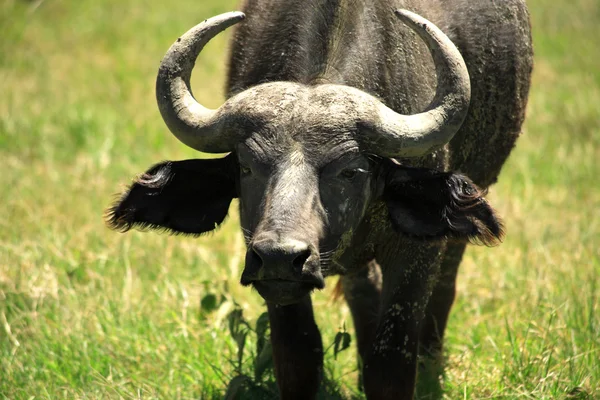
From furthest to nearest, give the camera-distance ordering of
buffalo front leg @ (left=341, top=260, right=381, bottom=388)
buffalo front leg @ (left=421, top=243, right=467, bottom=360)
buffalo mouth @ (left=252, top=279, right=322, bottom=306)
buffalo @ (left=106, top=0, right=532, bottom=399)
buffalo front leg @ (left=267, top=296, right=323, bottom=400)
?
buffalo front leg @ (left=421, top=243, right=467, bottom=360) < buffalo front leg @ (left=341, top=260, right=381, bottom=388) < buffalo front leg @ (left=267, top=296, right=323, bottom=400) < buffalo @ (left=106, top=0, right=532, bottom=399) < buffalo mouth @ (left=252, top=279, right=322, bottom=306)

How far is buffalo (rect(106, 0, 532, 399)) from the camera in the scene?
391cm

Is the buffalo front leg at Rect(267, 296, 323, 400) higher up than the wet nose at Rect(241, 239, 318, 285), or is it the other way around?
the wet nose at Rect(241, 239, 318, 285)

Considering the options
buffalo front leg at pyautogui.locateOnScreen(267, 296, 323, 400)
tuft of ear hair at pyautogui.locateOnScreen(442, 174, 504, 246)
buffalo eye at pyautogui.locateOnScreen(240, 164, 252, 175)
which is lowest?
buffalo front leg at pyautogui.locateOnScreen(267, 296, 323, 400)

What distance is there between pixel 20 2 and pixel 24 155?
19.7 ft

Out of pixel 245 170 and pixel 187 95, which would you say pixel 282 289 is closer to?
pixel 245 170

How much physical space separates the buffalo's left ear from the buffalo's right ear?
2.52 feet

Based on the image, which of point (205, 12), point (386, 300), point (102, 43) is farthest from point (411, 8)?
point (205, 12)

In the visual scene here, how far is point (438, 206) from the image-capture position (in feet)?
13.6

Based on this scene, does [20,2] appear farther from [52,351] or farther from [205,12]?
[52,351]

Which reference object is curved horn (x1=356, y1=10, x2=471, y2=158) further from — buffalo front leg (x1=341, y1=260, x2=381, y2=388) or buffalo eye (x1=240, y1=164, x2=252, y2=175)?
buffalo front leg (x1=341, y1=260, x2=381, y2=388)

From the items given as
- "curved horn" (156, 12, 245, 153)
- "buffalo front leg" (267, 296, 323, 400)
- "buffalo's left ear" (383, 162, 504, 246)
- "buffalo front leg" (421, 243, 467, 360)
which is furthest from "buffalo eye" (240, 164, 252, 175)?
"buffalo front leg" (421, 243, 467, 360)

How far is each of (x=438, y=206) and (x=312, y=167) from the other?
66 centimetres

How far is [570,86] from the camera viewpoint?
36.3 ft

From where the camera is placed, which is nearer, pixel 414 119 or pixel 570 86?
pixel 414 119
